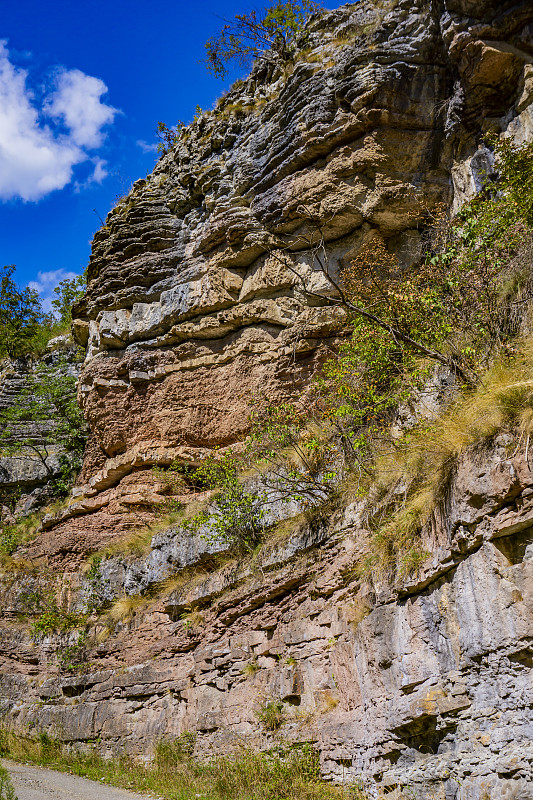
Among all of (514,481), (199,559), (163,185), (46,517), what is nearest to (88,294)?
(163,185)

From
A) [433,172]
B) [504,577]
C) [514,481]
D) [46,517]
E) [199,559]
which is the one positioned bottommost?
[504,577]

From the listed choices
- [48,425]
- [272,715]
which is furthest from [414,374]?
[48,425]

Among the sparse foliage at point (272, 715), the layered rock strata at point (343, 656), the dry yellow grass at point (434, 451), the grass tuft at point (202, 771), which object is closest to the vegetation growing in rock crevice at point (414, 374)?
the dry yellow grass at point (434, 451)

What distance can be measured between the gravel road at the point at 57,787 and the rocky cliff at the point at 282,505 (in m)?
1.08

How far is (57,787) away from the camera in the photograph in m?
7.54

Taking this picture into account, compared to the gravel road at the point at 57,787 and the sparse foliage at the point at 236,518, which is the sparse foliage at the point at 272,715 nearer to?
the gravel road at the point at 57,787

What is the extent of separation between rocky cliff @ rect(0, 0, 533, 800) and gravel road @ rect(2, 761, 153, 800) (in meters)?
1.08

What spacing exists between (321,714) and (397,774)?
138 cm

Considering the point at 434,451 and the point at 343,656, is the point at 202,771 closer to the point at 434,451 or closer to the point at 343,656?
the point at 343,656

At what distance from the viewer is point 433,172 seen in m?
11.4

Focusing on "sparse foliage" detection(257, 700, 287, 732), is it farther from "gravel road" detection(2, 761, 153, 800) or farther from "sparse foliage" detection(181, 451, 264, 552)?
"sparse foliage" detection(181, 451, 264, 552)

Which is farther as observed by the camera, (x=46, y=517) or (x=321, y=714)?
(x=46, y=517)

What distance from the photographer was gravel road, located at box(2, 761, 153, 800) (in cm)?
692

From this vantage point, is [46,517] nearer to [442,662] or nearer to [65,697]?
Answer: [65,697]
